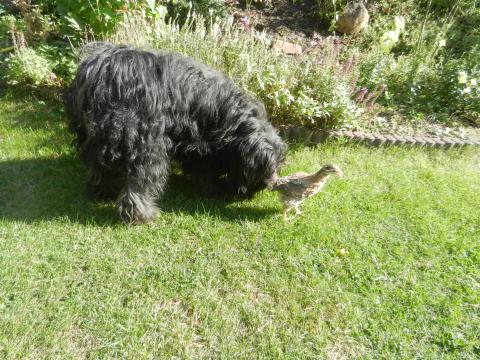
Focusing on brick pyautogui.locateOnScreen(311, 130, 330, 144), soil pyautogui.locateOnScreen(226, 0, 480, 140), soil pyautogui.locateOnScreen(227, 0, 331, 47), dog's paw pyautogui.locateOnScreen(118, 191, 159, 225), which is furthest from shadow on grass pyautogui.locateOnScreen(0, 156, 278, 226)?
soil pyautogui.locateOnScreen(227, 0, 331, 47)

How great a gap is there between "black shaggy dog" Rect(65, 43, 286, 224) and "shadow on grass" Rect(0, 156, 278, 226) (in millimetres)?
224

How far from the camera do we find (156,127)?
8.21 feet

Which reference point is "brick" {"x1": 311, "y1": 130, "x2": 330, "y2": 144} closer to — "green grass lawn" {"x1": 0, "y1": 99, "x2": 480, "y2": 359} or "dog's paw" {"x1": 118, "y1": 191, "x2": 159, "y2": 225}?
"green grass lawn" {"x1": 0, "y1": 99, "x2": 480, "y2": 359}

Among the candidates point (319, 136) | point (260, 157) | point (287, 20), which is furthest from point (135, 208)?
point (287, 20)

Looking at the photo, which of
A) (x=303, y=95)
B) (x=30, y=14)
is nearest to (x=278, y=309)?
(x=303, y=95)

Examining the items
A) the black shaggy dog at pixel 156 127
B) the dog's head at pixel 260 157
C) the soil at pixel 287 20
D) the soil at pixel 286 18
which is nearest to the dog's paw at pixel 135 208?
the black shaggy dog at pixel 156 127

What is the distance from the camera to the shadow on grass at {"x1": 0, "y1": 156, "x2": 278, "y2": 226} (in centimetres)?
296

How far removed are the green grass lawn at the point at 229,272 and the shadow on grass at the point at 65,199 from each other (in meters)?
0.02

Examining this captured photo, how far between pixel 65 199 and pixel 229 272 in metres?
1.75

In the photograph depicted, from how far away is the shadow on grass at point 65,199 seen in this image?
2.96 m

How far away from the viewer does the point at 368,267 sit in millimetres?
2898

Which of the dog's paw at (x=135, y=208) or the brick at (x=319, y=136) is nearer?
the dog's paw at (x=135, y=208)

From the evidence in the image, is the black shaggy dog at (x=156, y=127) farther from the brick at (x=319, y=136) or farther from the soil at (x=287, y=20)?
the soil at (x=287, y=20)

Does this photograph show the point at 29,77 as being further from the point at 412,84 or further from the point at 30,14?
the point at 412,84
